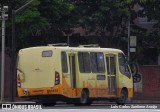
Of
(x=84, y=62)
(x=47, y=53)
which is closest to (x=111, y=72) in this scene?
(x=84, y=62)

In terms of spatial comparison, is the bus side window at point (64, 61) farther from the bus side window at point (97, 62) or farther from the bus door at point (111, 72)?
the bus door at point (111, 72)

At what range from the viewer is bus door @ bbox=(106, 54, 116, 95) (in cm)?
3509

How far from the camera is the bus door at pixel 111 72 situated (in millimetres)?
35094

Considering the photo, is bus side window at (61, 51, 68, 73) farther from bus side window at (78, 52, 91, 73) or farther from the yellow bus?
bus side window at (78, 52, 91, 73)

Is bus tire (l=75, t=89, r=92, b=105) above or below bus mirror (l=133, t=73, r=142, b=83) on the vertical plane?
below

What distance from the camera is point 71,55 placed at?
1299 inches

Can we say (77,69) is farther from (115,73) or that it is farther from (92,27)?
(92,27)

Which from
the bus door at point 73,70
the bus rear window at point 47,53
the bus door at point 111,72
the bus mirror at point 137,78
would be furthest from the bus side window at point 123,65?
the bus mirror at point 137,78

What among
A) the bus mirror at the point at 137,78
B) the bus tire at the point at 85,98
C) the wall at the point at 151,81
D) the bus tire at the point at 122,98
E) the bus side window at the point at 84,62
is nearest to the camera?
the bus tire at the point at 85,98

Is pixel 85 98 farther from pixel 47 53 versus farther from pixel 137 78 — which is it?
pixel 137 78

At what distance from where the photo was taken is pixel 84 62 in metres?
33.8

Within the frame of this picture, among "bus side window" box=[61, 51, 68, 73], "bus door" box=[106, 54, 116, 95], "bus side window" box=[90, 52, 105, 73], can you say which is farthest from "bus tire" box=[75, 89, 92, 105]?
"bus door" box=[106, 54, 116, 95]

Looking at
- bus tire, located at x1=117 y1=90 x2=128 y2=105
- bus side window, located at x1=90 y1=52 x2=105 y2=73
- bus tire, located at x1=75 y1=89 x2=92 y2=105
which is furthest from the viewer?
bus tire, located at x1=117 y1=90 x2=128 y2=105

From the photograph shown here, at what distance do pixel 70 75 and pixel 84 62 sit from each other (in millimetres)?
1234
